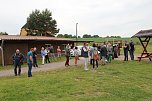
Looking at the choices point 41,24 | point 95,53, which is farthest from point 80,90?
point 41,24

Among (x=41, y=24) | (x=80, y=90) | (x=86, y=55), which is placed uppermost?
(x=41, y=24)

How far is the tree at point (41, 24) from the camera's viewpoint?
255 feet

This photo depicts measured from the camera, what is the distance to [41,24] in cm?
7888

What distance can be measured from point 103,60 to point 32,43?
53.4ft

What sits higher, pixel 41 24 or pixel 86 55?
pixel 41 24

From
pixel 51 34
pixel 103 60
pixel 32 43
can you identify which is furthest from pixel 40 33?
pixel 103 60

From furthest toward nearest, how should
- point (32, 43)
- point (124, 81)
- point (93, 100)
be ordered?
point (32, 43)
point (124, 81)
point (93, 100)

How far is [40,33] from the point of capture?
250ft

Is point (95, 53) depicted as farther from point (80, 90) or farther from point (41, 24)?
point (41, 24)

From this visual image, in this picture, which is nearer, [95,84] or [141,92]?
[141,92]

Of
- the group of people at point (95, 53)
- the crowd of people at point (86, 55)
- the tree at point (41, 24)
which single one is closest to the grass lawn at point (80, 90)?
the crowd of people at point (86, 55)

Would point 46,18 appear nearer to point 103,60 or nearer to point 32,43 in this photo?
point 32,43

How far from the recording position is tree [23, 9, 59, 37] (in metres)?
77.7

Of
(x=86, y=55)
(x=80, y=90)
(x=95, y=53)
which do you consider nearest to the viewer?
(x=80, y=90)
